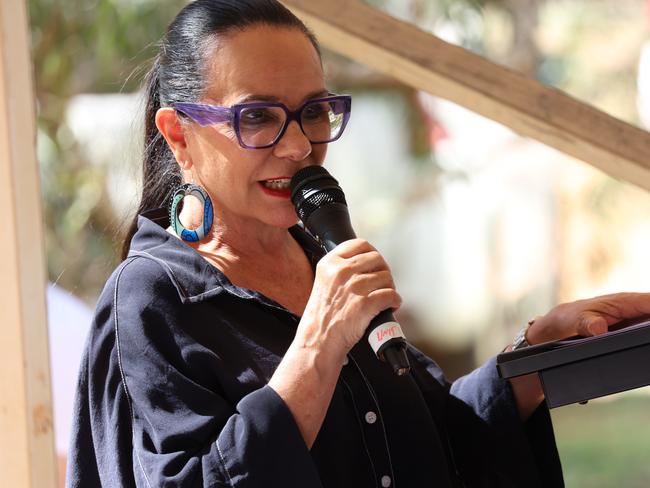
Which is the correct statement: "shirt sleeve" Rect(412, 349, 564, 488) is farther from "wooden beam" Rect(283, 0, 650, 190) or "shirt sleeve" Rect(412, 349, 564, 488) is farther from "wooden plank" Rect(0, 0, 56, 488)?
"wooden plank" Rect(0, 0, 56, 488)

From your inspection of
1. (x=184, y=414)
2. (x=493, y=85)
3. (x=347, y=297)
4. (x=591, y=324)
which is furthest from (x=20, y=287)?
(x=493, y=85)

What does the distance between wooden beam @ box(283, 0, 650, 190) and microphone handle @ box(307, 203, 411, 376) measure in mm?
600

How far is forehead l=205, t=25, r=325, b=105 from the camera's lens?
1.83 metres

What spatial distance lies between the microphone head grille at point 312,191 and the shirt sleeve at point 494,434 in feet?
1.60

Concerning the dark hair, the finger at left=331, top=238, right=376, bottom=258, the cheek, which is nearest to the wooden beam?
the dark hair

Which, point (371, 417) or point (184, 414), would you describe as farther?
point (371, 417)

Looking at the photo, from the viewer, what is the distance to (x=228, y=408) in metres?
1.70

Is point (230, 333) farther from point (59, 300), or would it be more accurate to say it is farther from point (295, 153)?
point (59, 300)

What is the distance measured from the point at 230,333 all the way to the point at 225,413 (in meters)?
0.17

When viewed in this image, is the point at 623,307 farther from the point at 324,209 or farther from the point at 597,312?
the point at 324,209

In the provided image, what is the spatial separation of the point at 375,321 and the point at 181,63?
25.3 inches

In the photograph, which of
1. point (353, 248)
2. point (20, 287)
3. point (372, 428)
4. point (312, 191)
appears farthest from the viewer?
point (372, 428)

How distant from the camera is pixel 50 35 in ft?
21.8

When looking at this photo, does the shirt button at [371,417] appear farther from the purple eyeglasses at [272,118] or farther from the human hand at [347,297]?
the purple eyeglasses at [272,118]
